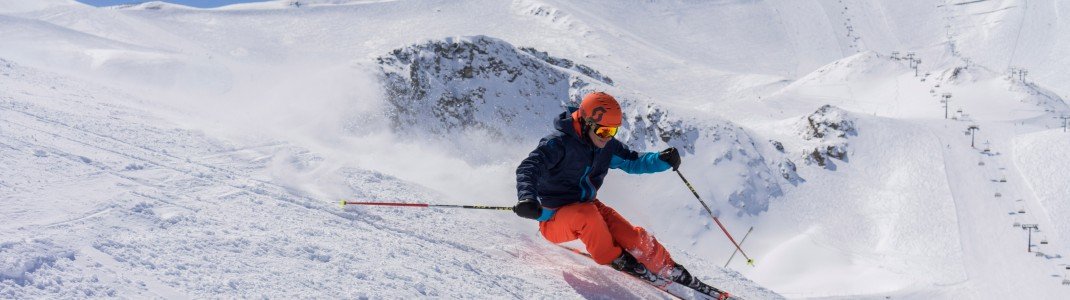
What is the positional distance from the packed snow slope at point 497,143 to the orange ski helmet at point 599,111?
1.51 metres

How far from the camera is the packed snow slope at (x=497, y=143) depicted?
563 centimetres

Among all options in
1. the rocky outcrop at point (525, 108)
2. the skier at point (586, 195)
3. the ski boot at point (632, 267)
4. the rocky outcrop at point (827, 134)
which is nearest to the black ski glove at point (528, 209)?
the skier at point (586, 195)

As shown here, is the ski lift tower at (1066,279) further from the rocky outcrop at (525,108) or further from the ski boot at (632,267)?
the ski boot at (632,267)

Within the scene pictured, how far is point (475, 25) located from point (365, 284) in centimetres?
7716

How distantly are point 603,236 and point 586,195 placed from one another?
0.64m

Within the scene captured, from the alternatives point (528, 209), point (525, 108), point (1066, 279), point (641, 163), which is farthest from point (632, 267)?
point (1066, 279)

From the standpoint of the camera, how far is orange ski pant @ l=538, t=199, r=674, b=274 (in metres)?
6.93

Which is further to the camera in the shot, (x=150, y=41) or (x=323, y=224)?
(x=150, y=41)

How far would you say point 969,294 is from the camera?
33.4 meters

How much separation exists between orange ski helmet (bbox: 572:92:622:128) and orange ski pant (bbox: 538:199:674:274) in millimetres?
822

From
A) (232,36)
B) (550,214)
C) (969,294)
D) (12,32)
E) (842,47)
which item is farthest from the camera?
(842,47)

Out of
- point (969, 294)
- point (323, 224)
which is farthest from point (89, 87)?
point (969, 294)

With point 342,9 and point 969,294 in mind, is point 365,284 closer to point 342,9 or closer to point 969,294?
point 969,294

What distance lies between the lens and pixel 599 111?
7227 millimetres
